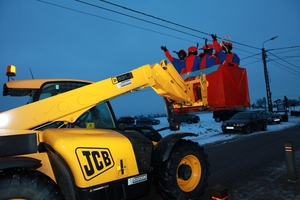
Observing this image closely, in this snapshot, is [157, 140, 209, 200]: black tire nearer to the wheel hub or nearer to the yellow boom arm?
the wheel hub

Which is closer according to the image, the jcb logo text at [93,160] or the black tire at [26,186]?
the black tire at [26,186]

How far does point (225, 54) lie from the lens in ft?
17.9

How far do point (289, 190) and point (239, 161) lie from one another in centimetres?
268

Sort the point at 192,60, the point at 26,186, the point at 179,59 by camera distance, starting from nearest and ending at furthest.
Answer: the point at 26,186 < the point at 192,60 < the point at 179,59

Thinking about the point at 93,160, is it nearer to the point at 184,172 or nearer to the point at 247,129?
the point at 184,172

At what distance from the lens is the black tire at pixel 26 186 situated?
235 centimetres

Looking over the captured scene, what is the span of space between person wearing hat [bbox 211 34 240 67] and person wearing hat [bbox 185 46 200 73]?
1.68 ft

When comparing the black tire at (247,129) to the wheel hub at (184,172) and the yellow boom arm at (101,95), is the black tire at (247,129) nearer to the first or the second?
the yellow boom arm at (101,95)

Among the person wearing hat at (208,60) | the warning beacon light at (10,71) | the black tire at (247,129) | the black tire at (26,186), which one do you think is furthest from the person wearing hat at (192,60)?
the black tire at (247,129)

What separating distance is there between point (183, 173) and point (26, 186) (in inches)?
95.0

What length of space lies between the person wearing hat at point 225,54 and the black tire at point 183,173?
2.33 m

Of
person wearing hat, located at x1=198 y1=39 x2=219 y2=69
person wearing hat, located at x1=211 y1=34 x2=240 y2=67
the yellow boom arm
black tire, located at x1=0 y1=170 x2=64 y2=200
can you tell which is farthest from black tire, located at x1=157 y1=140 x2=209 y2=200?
person wearing hat, located at x1=211 y1=34 x2=240 y2=67

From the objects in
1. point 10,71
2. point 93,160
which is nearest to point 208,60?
point 93,160

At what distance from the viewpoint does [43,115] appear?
311 cm
